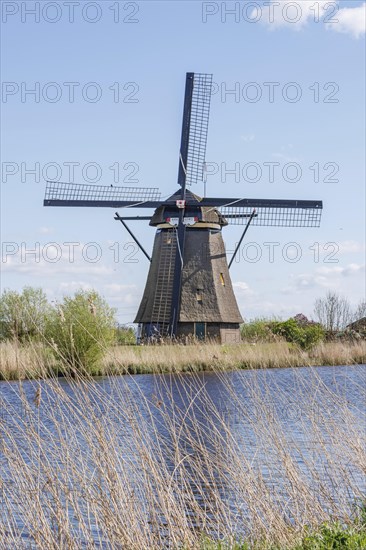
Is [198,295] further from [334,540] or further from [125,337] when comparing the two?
[334,540]

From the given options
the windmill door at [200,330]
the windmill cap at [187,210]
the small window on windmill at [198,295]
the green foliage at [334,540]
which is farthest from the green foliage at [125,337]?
the green foliage at [334,540]

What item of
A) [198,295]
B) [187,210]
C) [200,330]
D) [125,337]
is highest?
[187,210]

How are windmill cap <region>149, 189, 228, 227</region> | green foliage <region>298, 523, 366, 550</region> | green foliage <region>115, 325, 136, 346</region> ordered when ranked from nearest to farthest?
green foliage <region>298, 523, 366, 550</region>, green foliage <region>115, 325, 136, 346</region>, windmill cap <region>149, 189, 228, 227</region>

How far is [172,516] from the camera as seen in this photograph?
440cm

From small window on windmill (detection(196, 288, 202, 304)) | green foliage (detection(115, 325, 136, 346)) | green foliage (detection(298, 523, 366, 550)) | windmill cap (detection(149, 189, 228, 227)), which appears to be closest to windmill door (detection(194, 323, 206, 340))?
small window on windmill (detection(196, 288, 202, 304))

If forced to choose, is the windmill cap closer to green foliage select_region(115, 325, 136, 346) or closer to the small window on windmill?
the small window on windmill

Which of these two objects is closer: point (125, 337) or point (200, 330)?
point (125, 337)

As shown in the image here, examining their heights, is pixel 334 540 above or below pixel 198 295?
below

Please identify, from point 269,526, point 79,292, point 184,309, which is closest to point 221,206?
point 184,309

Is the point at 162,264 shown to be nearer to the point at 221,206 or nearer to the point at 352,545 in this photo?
the point at 221,206

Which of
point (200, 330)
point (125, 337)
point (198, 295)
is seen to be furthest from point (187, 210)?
point (125, 337)

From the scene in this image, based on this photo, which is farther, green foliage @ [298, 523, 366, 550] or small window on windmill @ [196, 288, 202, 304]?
small window on windmill @ [196, 288, 202, 304]

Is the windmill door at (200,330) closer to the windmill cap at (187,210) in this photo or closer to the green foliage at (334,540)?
the windmill cap at (187,210)

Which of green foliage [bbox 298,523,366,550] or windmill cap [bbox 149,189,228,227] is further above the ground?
windmill cap [bbox 149,189,228,227]
